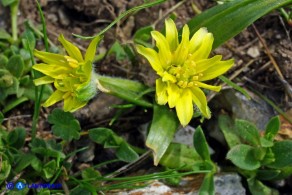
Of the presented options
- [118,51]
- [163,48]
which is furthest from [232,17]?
[118,51]

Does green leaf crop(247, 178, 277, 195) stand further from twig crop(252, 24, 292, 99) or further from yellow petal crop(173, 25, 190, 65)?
yellow petal crop(173, 25, 190, 65)

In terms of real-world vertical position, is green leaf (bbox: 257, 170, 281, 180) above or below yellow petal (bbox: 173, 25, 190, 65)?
below

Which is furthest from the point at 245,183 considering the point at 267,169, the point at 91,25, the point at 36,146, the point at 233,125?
the point at 91,25

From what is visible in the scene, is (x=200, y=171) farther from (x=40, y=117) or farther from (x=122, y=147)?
(x=40, y=117)

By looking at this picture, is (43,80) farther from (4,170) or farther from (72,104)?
(4,170)

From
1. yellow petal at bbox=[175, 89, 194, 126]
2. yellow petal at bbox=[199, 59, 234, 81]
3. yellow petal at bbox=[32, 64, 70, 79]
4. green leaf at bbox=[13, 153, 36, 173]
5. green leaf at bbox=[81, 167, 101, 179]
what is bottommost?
green leaf at bbox=[81, 167, 101, 179]

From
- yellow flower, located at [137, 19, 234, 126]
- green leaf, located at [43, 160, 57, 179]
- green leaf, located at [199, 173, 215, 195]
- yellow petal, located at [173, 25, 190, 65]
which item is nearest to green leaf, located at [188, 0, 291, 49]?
yellow flower, located at [137, 19, 234, 126]

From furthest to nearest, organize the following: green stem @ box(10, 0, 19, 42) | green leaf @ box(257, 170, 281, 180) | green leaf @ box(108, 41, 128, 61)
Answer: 1. green stem @ box(10, 0, 19, 42)
2. green leaf @ box(108, 41, 128, 61)
3. green leaf @ box(257, 170, 281, 180)
